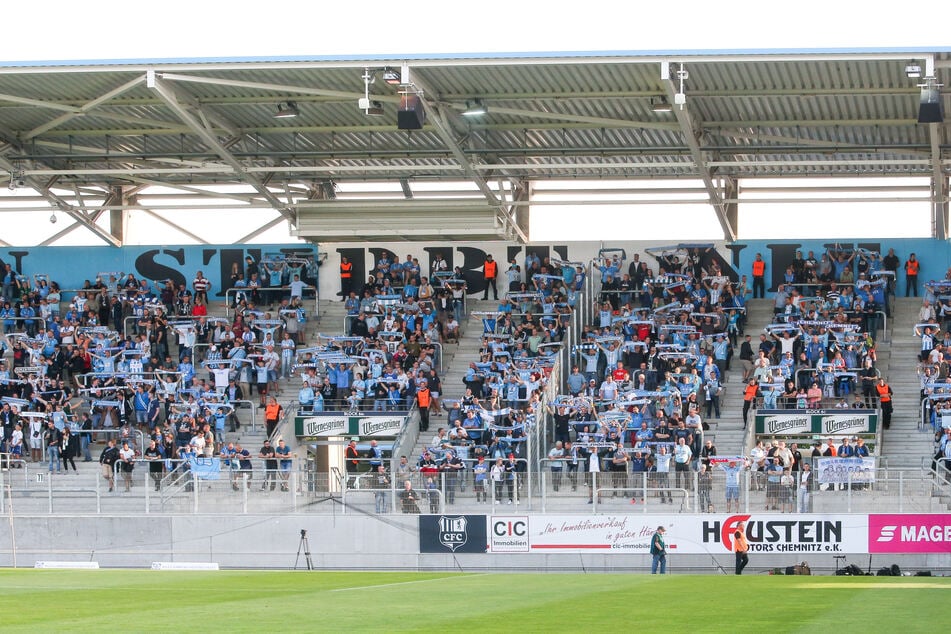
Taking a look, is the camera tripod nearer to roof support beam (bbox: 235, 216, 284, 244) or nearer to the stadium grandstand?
the stadium grandstand

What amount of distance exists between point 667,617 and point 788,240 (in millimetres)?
27408

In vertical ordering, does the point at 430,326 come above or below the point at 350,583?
above

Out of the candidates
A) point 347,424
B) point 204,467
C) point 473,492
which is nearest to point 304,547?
point 204,467

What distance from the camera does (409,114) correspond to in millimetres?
30219

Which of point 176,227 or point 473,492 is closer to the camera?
point 473,492

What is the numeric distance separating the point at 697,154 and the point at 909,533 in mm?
11120

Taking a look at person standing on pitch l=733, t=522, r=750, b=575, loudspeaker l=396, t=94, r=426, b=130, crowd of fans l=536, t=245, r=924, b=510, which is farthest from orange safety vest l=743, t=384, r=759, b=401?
loudspeaker l=396, t=94, r=426, b=130

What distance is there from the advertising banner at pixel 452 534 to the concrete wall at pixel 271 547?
0.52ft

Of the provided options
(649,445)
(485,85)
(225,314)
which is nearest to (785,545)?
(649,445)

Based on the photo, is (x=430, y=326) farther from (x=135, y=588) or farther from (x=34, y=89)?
(x=135, y=588)

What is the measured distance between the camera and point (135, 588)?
71.6ft

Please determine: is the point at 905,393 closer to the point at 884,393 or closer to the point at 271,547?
the point at 884,393

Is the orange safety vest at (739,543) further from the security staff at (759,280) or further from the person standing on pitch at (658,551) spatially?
the security staff at (759,280)

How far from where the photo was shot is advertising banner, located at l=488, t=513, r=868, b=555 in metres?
30.5
